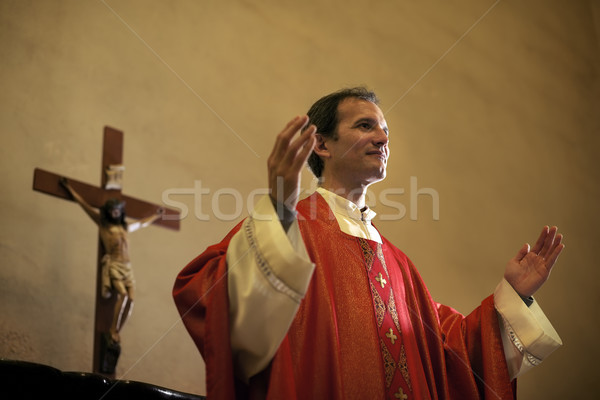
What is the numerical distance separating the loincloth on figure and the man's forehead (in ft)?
6.58

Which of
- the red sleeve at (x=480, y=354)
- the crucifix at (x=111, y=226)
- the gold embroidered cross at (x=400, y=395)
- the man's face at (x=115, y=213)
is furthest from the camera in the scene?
the man's face at (x=115, y=213)

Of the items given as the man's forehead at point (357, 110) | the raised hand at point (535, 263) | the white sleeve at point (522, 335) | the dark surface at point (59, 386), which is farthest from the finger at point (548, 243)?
the dark surface at point (59, 386)

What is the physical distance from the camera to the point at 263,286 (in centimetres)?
212

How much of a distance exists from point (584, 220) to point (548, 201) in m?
0.53

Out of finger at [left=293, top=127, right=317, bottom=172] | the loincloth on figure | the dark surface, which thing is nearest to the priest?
finger at [left=293, top=127, right=317, bottom=172]

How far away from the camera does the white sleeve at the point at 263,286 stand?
6.91 feet

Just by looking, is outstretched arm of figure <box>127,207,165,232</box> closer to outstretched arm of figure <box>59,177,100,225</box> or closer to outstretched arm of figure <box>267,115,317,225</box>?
outstretched arm of figure <box>59,177,100,225</box>

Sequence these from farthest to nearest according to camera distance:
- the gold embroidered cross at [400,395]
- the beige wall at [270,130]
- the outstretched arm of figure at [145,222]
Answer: the beige wall at [270,130] < the outstretched arm of figure at [145,222] < the gold embroidered cross at [400,395]

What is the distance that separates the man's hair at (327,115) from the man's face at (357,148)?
31 millimetres

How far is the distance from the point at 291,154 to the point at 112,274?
2672mm

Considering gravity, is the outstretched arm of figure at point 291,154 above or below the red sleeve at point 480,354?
above

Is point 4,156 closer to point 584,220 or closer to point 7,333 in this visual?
point 7,333

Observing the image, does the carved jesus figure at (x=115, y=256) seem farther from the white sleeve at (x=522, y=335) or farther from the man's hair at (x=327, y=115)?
the white sleeve at (x=522, y=335)

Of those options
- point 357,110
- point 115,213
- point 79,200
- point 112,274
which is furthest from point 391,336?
point 79,200
